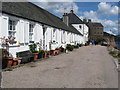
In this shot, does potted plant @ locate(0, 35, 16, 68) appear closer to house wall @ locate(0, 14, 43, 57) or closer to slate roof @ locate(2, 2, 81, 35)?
house wall @ locate(0, 14, 43, 57)

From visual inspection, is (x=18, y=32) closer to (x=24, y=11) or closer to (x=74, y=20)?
(x=24, y=11)

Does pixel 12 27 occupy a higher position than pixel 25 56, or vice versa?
pixel 12 27

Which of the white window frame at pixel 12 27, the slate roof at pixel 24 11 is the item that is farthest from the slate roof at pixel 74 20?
the white window frame at pixel 12 27

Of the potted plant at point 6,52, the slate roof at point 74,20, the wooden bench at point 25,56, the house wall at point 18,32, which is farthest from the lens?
the slate roof at point 74,20

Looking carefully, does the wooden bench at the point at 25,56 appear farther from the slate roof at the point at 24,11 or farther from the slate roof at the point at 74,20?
the slate roof at the point at 74,20

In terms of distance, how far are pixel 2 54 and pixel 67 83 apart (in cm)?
417

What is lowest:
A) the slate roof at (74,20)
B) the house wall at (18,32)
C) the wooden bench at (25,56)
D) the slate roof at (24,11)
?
the wooden bench at (25,56)

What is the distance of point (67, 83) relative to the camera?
545 centimetres

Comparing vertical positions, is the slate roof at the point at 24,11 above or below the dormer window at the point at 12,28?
above

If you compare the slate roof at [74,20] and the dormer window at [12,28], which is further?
the slate roof at [74,20]

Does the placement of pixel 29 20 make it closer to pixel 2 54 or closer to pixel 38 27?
pixel 38 27

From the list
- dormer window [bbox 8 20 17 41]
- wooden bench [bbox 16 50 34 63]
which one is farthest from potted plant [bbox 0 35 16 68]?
wooden bench [bbox 16 50 34 63]

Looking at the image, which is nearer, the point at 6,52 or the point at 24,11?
the point at 6,52

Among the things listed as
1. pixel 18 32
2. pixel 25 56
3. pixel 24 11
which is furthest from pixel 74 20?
pixel 25 56
